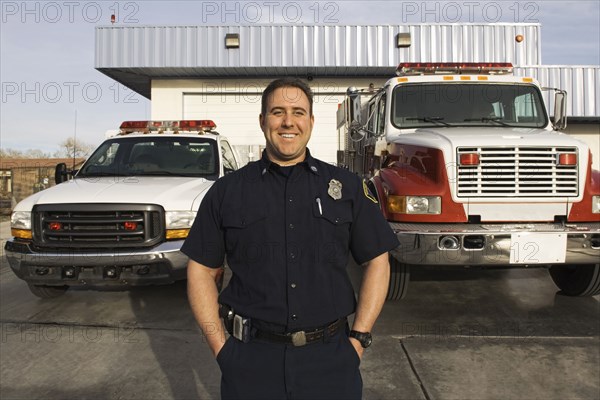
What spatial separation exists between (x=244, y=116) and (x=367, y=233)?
43.8 ft

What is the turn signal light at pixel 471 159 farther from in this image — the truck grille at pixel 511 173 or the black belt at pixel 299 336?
the black belt at pixel 299 336

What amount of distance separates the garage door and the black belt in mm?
13071

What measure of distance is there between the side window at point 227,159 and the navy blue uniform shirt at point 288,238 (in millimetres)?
3877

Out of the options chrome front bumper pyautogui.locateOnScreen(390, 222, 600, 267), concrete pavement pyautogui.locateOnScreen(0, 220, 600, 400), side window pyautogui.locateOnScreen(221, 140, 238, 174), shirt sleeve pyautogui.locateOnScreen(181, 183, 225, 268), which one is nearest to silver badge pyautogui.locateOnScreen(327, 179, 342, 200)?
shirt sleeve pyautogui.locateOnScreen(181, 183, 225, 268)

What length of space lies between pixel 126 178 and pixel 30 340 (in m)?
1.87

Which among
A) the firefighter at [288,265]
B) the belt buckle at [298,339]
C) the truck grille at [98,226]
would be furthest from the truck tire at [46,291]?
the belt buckle at [298,339]

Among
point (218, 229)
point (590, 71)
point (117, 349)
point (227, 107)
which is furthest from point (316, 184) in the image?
point (590, 71)

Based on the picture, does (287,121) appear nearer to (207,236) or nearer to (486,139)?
(207,236)

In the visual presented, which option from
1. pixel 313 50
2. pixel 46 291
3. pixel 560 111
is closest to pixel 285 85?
pixel 46 291

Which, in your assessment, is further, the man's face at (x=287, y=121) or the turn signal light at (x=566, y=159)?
the turn signal light at (x=566, y=159)

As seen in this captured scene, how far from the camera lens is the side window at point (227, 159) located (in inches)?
232

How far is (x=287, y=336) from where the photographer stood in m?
1.78

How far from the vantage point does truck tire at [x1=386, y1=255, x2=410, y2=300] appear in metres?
4.38

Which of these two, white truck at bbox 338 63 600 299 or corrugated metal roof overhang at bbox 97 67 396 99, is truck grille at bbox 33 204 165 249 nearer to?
white truck at bbox 338 63 600 299
